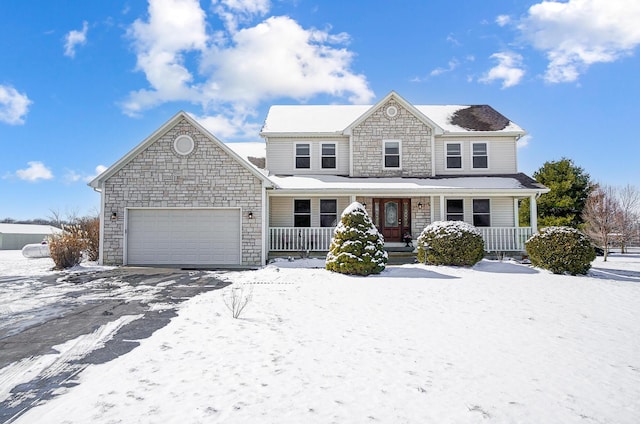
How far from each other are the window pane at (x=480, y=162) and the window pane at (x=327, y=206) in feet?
22.6

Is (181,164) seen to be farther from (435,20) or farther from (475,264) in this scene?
(475,264)

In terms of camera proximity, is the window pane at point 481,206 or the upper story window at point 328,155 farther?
the upper story window at point 328,155

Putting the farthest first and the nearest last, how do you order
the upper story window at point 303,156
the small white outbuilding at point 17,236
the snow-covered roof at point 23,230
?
the snow-covered roof at point 23,230, the small white outbuilding at point 17,236, the upper story window at point 303,156

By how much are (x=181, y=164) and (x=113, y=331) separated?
31.5ft

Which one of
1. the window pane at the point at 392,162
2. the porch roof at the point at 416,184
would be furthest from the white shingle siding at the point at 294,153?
the window pane at the point at 392,162

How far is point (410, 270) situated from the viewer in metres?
11.6

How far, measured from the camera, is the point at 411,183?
1553 cm

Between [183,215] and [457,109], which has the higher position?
[457,109]

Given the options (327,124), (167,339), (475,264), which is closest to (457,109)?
(327,124)

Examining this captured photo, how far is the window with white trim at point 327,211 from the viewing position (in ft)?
53.9

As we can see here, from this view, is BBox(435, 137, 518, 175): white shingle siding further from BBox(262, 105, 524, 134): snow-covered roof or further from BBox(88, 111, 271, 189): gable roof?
BBox(88, 111, 271, 189): gable roof

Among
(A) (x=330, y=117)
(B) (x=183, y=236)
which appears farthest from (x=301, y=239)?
(A) (x=330, y=117)

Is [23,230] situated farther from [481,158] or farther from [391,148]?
[481,158]

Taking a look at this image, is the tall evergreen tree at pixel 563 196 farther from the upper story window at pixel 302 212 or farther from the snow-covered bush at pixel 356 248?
the snow-covered bush at pixel 356 248
